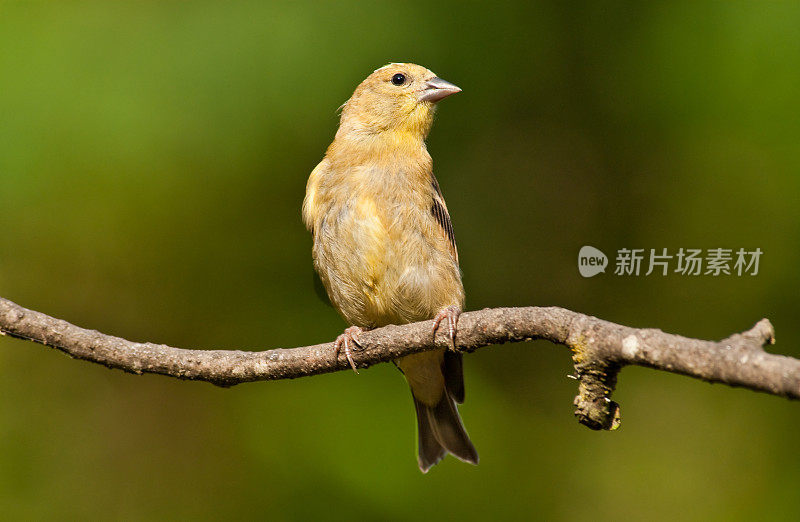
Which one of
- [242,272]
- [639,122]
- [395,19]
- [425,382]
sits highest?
[395,19]

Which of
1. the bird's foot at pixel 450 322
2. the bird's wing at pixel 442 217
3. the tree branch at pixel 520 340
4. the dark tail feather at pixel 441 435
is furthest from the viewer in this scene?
the dark tail feather at pixel 441 435

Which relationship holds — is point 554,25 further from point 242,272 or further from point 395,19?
point 242,272

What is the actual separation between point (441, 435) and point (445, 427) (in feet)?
0.17

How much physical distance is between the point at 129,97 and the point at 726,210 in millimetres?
3444

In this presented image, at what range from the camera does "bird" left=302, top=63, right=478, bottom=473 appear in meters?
3.85

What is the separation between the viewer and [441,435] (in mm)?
4426

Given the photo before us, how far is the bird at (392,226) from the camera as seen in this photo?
3852 mm

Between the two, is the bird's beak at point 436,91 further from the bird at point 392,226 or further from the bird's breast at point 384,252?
the bird's breast at point 384,252

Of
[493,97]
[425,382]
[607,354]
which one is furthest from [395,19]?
[607,354]

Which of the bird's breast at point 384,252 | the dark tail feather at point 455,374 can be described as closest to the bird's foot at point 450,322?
the bird's breast at point 384,252

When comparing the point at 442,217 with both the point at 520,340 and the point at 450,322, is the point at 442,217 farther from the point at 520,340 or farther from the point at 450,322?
the point at 520,340

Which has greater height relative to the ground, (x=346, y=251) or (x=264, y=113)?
(x=264, y=113)

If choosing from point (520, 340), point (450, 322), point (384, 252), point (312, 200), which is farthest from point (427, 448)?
point (520, 340)

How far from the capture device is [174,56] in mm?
4703
